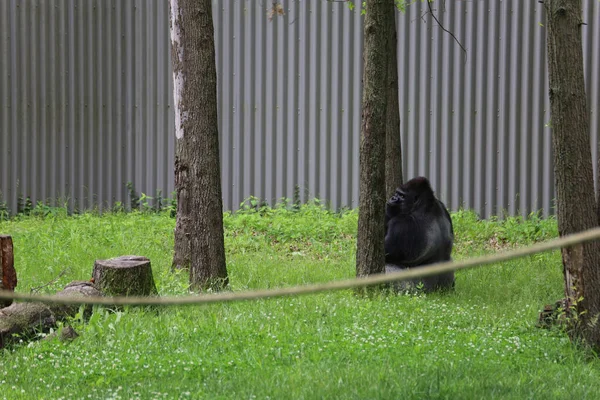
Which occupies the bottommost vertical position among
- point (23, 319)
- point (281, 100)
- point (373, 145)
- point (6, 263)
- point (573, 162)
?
point (23, 319)

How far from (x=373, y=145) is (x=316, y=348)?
100.0 inches

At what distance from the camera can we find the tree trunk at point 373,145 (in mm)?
7336

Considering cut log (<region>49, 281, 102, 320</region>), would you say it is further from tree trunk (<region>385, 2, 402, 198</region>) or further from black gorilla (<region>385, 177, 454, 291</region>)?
tree trunk (<region>385, 2, 402, 198</region>)

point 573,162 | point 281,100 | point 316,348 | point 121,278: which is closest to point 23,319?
point 121,278

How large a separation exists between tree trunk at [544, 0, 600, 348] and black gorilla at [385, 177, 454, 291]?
2.49 meters

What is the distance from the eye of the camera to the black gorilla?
798cm

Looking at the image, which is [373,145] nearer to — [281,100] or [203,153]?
[203,153]

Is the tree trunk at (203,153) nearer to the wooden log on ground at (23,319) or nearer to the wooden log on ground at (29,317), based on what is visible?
the wooden log on ground at (29,317)

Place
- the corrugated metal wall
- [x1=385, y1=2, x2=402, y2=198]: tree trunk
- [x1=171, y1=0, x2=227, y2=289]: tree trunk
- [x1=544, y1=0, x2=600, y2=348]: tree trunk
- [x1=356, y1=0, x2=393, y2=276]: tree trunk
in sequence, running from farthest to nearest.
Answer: the corrugated metal wall < [x1=385, y1=2, x2=402, y2=198]: tree trunk < [x1=171, y1=0, x2=227, y2=289]: tree trunk < [x1=356, y1=0, x2=393, y2=276]: tree trunk < [x1=544, y1=0, x2=600, y2=348]: tree trunk

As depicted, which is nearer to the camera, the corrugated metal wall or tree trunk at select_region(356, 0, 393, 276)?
tree trunk at select_region(356, 0, 393, 276)

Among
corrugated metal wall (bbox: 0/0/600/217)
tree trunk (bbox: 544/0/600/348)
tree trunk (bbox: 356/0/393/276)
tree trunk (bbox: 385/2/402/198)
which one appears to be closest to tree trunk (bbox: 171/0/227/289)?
tree trunk (bbox: 356/0/393/276)

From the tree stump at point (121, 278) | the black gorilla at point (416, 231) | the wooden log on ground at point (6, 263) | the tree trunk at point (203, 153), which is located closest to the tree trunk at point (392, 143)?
the black gorilla at point (416, 231)

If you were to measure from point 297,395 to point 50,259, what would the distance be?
18.6 feet

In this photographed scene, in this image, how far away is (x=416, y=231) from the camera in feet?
26.2
